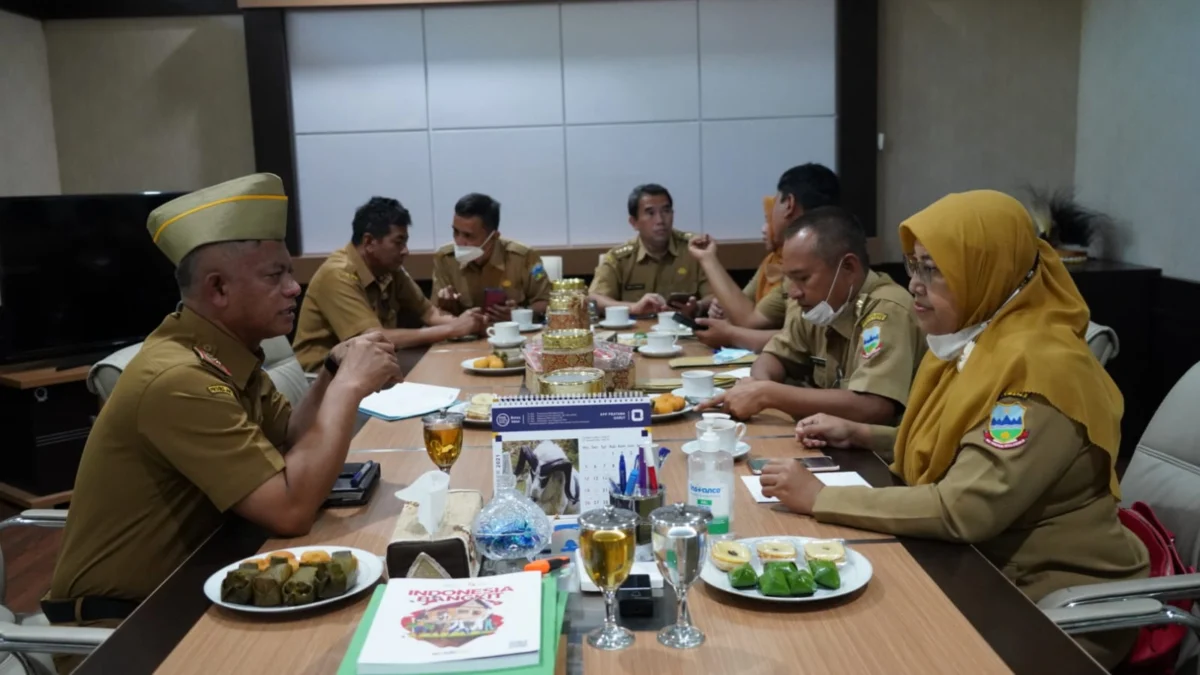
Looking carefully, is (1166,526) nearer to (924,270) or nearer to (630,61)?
(924,270)

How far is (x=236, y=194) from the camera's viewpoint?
185cm

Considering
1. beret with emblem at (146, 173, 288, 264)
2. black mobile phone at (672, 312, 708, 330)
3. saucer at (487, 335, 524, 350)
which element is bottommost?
black mobile phone at (672, 312, 708, 330)

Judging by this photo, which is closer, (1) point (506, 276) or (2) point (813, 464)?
(2) point (813, 464)

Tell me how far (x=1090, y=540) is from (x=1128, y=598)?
14 centimetres

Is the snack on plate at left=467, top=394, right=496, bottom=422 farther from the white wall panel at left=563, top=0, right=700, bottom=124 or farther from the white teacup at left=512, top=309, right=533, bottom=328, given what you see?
the white wall panel at left=563, top=0, right=700, bottom=124

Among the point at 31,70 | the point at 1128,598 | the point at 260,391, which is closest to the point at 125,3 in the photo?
the point at 31,70

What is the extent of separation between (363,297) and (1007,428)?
291 cm

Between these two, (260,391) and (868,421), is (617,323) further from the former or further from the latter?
(260,391)

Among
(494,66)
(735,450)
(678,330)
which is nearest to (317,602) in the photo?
(735,450)

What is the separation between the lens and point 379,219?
412cm

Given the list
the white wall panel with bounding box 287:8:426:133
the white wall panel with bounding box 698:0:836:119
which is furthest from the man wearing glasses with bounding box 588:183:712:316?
the white wall panel with bounding box 287:8:426:133

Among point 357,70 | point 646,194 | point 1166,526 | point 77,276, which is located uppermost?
point 357,70

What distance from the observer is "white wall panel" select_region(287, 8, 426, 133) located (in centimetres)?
544

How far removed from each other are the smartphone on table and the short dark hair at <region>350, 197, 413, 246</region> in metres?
2.49
